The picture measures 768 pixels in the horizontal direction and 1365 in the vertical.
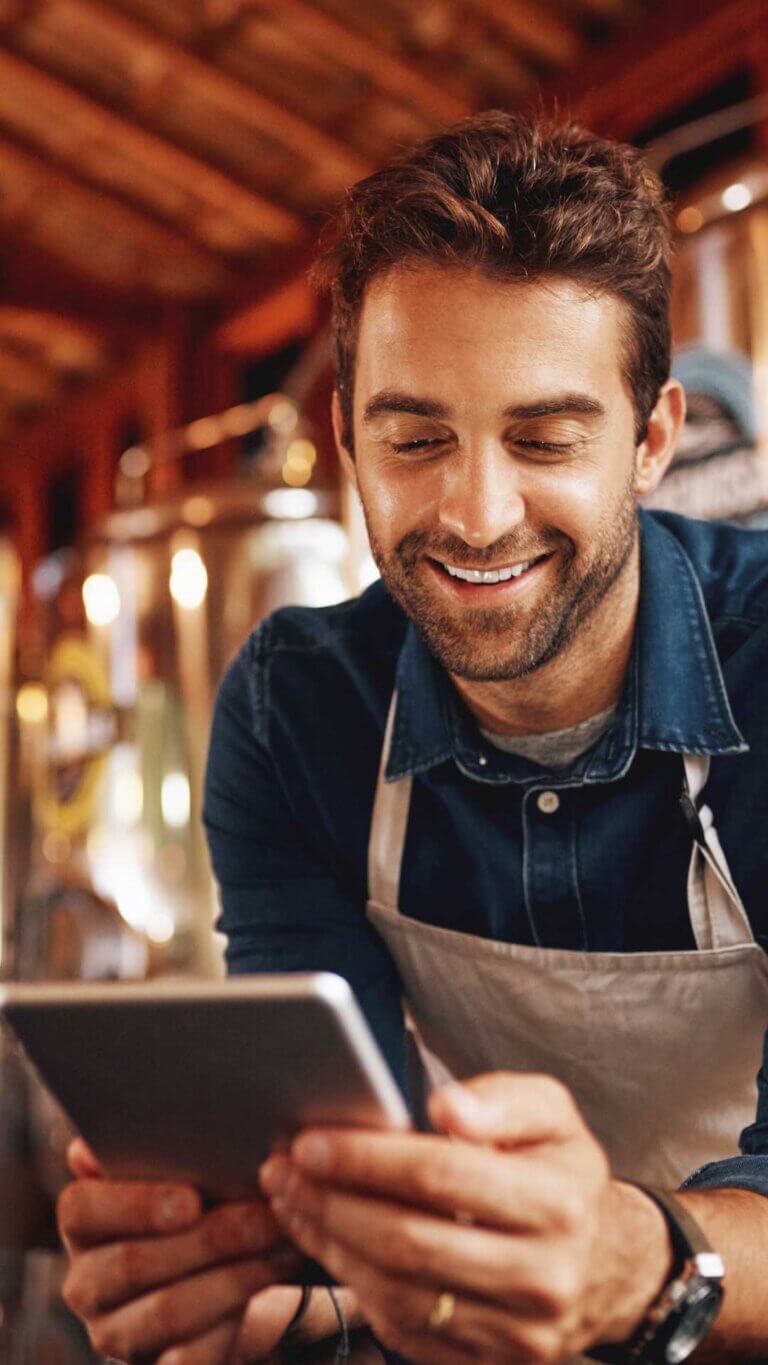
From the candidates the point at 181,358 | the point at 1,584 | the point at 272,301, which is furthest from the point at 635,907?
the point at 1,584

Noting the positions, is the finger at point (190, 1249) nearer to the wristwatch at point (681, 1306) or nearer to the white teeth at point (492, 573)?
the wristwatch at point (681, 1306)

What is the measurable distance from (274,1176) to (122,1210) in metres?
0.15

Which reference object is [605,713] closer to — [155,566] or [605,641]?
[605,641]

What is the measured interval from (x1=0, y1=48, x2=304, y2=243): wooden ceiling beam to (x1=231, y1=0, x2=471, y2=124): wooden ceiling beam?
975 millimetres

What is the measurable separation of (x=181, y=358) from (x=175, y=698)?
396cm

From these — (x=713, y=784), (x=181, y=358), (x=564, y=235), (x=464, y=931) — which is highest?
(x=181, y=358)

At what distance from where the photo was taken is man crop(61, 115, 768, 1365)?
1.30 metres

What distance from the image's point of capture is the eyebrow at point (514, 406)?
50.7 inches

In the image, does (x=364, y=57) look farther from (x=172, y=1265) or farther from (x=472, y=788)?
(x=172, y=1265)

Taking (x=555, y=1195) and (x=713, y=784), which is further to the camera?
(x=713, y=784)

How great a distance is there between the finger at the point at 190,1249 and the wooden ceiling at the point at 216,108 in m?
4.64

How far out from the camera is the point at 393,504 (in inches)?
55.0

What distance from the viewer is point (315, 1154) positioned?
0.85 meters

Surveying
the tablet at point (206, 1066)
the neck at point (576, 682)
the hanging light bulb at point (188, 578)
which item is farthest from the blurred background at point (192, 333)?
the tablet at point (206, 1066)
